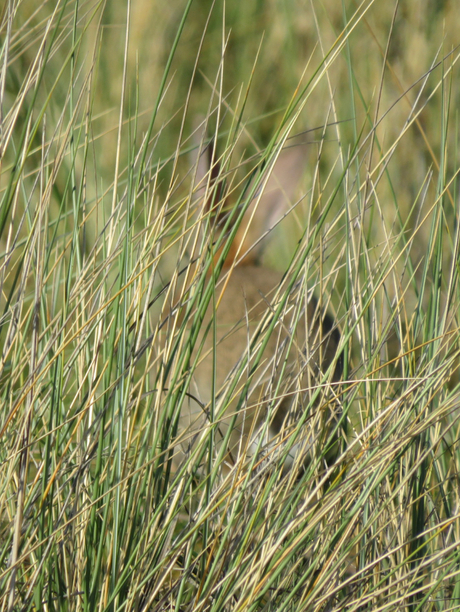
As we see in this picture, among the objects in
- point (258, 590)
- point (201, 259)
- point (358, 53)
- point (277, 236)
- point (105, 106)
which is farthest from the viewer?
point (358, 53)

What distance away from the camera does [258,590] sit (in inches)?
28.7

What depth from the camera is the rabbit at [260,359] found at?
82 centimetres

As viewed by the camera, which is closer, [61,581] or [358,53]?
[61,581]

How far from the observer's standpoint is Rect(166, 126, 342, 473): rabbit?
815 millimetres

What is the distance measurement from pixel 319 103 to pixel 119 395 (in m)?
1.92

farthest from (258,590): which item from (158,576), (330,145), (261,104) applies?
(261,104)

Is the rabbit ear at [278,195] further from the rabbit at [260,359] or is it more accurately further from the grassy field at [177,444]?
the grassy field at [177,444]

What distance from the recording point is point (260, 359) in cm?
109

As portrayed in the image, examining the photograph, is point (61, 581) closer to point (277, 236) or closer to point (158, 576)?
point (158, 576)

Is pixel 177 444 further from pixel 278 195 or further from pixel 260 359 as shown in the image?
pixel 278 195

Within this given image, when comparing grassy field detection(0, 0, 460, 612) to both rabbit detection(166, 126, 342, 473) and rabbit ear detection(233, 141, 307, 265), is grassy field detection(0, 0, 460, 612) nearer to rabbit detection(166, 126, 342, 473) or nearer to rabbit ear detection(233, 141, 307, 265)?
rabbit detection(166, 126, 342, 473)

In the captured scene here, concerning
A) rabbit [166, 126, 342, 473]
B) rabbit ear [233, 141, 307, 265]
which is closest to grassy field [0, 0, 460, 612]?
rabbit [166, 126, 342, 473]

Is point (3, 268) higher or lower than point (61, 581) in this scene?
higher

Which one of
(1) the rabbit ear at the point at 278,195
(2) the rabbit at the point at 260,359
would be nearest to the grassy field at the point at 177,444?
(2) the rabbit at the point at 260,359
